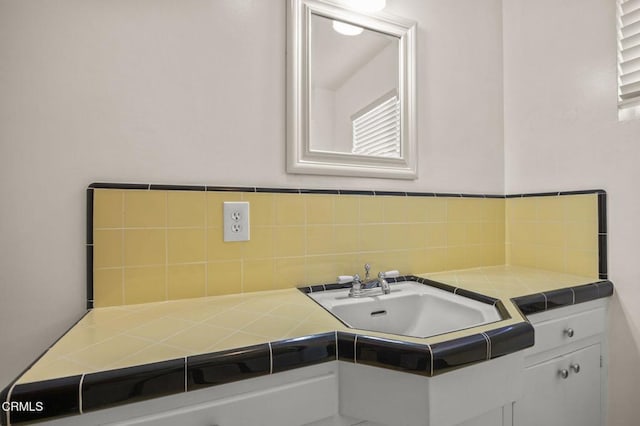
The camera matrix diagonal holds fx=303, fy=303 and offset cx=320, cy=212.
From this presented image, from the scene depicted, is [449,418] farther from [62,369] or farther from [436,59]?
[436,59]

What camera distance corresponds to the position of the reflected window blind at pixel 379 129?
1.25 m

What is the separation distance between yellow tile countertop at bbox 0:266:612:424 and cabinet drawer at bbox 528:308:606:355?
3.5 inches

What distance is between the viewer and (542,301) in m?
1.00

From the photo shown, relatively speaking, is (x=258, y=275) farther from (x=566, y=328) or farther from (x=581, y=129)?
(x=581, y=129)

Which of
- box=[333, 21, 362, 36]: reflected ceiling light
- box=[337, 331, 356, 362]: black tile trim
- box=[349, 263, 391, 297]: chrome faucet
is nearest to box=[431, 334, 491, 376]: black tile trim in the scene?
box=[337, 331, 356, 362]: black tile trim


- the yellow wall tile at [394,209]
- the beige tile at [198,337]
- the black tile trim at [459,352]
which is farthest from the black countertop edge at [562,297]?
the beige tile at [198,337]

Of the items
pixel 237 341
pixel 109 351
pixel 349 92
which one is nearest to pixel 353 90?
pixel 349 92

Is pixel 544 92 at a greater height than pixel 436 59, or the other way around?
pixel 436 59

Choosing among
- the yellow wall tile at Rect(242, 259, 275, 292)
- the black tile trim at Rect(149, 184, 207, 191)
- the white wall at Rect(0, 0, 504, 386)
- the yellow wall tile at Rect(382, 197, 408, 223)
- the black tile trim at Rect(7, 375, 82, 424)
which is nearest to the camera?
the black tile trim at Rect(7, 375, 82, 424)

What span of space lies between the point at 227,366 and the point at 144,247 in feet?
1.79

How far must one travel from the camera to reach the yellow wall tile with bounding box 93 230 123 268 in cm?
90

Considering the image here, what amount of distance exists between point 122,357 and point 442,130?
144cm

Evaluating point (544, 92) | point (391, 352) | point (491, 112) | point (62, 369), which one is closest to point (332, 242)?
point (391, 352)

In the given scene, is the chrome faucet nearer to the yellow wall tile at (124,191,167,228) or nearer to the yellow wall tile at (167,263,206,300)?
the yellow wall tile at (167,263,206,300)
